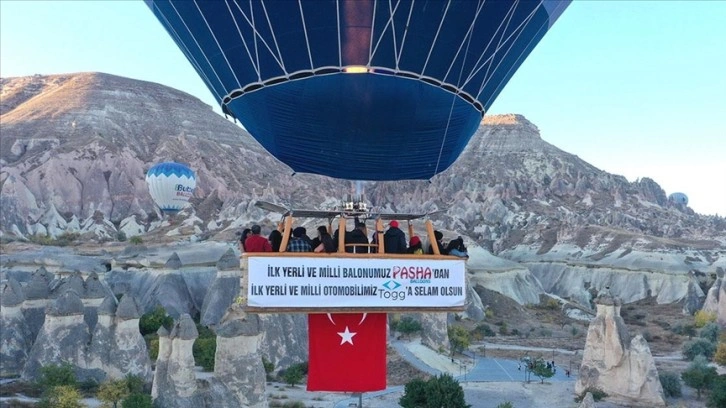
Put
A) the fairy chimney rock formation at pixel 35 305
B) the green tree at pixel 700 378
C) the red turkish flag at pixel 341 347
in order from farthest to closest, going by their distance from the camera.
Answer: the fairy chimney rock formation at pixel 35 305 < the green tree at pixel 700 378 < the red turkish flag at pixel 341 347

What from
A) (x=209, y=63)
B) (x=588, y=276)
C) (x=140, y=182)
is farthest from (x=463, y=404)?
(x=140, y=182)

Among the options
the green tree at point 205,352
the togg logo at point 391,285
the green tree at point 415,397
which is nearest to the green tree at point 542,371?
the green tree at point 415,397

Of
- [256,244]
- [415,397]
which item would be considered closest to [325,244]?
[256,244]

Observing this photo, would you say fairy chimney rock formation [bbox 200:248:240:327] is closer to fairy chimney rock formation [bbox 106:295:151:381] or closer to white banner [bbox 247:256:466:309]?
fairy chimney rock formation [bbox 106:295:151:381]

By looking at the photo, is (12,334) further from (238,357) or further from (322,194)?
(322,194)

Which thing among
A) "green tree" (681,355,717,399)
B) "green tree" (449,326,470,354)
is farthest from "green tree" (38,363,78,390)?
"green tree" (681,355,717,399)

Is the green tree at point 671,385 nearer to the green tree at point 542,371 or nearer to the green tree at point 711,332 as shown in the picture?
the green tree at point 542,371

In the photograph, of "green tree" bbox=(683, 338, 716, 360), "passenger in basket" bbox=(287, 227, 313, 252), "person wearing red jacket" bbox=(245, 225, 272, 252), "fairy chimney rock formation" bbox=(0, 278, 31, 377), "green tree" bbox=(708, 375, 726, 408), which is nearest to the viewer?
"person wearing red jacket" bbox=(245, 225, 272, 252)
